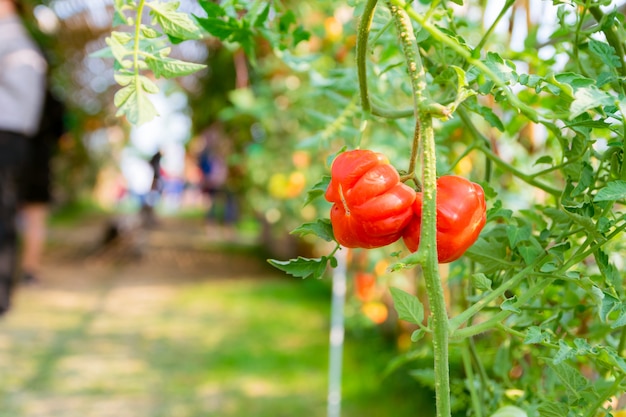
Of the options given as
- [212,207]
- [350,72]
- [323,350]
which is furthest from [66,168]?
[350,72]

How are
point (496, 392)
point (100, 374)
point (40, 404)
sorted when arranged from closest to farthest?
1. point (496, 392)
2. point (40, 404)
3. point (100, 374)

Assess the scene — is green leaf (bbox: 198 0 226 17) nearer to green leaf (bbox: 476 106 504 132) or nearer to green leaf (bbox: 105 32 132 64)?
green leaf (bbox: 105 32 132 64)

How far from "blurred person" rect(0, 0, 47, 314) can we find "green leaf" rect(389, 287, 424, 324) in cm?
271

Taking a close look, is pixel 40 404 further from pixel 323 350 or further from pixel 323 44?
pixel 323 44

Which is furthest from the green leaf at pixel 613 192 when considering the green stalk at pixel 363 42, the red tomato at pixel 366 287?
the red tomato at pixel 366 287

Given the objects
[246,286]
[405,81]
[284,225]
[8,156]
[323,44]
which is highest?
[323,44]

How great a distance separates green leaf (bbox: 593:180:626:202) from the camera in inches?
21.6

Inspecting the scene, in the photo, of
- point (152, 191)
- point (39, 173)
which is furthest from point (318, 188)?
point (152, 191)

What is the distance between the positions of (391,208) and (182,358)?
90.5 inches

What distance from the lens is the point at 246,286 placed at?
13.9ft

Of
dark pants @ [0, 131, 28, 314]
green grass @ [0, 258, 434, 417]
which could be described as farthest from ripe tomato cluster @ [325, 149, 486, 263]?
dark pants @ [0, 131, 28, 314]

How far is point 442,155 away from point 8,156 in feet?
8.11

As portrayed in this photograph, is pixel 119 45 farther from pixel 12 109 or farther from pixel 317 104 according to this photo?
pixel 12 109

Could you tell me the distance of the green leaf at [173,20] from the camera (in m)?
0.58
